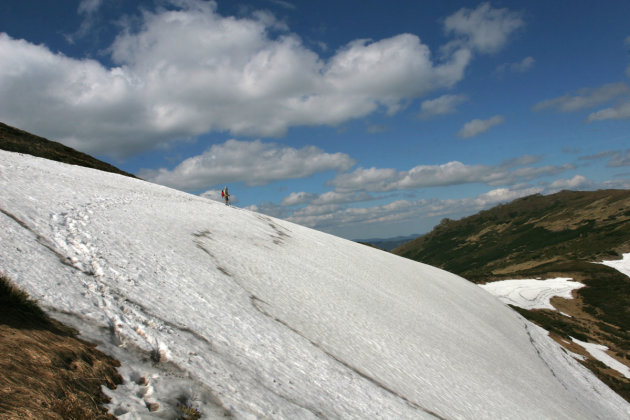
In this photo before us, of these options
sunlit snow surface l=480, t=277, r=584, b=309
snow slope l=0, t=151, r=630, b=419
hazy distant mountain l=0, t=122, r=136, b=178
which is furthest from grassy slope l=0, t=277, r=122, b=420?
sunlit snow surface l=480, t=277, r=584, b=309

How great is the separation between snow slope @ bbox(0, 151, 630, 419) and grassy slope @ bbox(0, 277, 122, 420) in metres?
0.41

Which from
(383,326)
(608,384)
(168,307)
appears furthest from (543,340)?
(168,307)

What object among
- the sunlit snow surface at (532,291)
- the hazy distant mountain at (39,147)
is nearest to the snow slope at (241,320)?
the hazy distant mountain at (39,147)

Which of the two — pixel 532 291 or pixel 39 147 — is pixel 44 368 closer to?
pixel 39 147

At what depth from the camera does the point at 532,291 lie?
8950cm

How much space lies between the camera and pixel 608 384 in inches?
1273

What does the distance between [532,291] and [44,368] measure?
103007mm

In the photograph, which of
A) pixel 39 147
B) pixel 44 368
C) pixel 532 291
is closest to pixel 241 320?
pixel 44 368

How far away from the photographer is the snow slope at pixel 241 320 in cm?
831

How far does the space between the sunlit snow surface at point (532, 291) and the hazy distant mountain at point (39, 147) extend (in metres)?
84.1

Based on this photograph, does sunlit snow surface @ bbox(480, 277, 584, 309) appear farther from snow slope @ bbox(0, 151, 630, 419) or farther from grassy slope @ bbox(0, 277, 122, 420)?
grassy slope @ bbox(0, 277, 122, 420)

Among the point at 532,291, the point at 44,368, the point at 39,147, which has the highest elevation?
the point at 39,147

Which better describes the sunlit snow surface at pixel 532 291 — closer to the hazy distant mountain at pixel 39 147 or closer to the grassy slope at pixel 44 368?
the hazy distant mountain at pixel 39 147

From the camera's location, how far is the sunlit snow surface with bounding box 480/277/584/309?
8138cm
